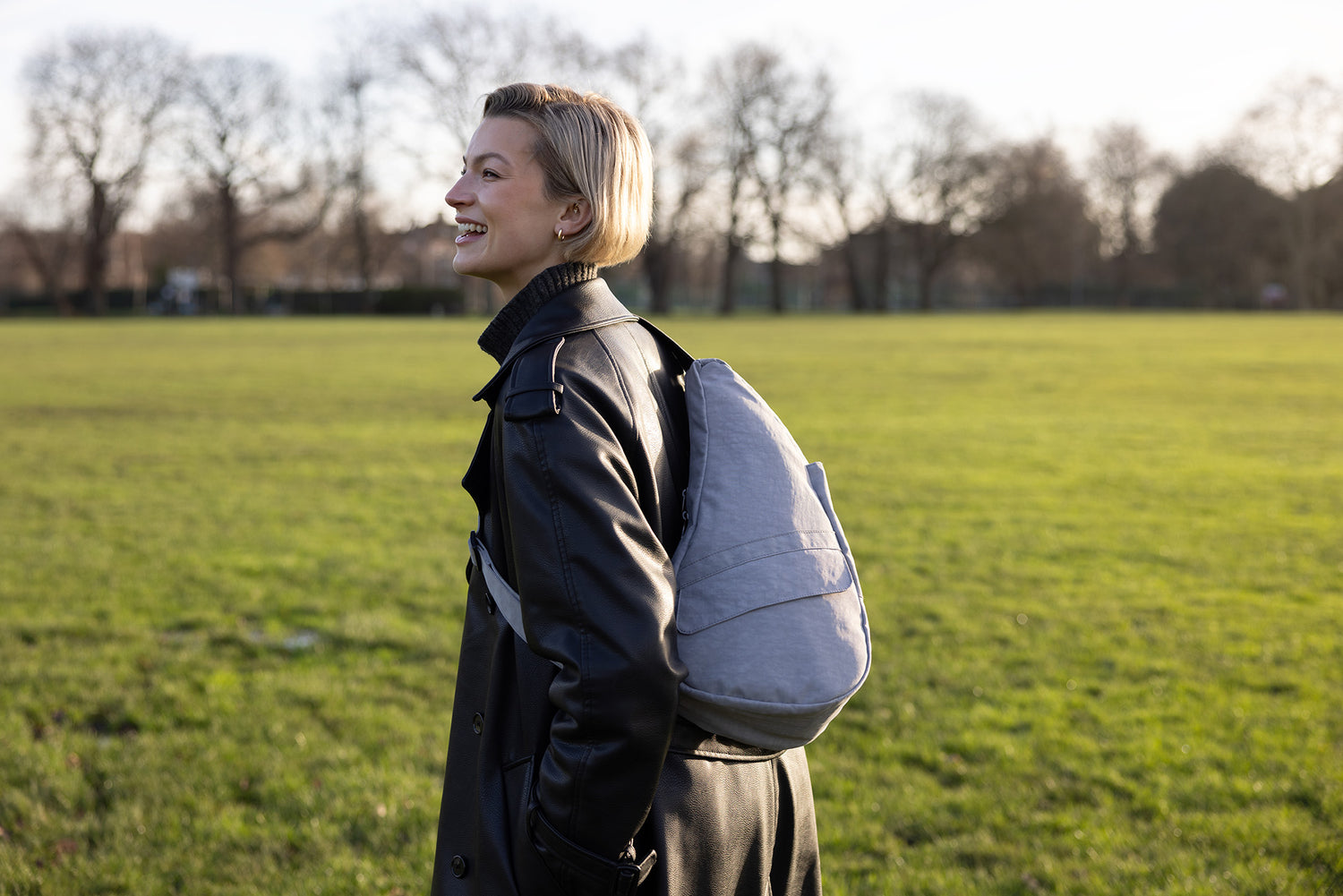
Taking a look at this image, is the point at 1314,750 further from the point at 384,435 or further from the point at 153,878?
the point at 384,435

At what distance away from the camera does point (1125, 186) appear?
277ft

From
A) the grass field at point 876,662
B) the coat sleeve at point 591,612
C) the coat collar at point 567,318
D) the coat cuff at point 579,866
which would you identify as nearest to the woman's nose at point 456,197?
the coat collar at point 567,318

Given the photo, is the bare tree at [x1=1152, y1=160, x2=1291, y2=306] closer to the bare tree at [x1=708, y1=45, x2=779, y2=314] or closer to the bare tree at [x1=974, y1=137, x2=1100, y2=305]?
the bare tree at [x1=974, y1=137, x2=1100, y2=305]

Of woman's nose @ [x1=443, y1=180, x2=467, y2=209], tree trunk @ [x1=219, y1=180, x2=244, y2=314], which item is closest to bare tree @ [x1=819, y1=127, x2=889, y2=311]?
tree trunk @ [x1=219, y1=180, x2=244, y2=314]

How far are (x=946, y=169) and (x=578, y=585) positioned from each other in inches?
3082

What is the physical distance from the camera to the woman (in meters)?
1.53

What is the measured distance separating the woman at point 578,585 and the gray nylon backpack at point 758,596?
69 millimetres

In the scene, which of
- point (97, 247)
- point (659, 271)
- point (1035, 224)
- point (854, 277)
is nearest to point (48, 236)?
point (97, 247)

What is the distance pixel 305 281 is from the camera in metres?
95.7

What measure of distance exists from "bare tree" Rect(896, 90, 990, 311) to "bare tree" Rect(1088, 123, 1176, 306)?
53.2 ft

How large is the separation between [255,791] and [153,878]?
2.05ft

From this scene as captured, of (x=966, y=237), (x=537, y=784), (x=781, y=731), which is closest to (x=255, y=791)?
(x=537, y=784)

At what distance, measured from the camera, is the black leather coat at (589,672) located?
152 centimetres

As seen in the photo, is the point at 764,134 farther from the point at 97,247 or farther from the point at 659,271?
the point at 97,247
